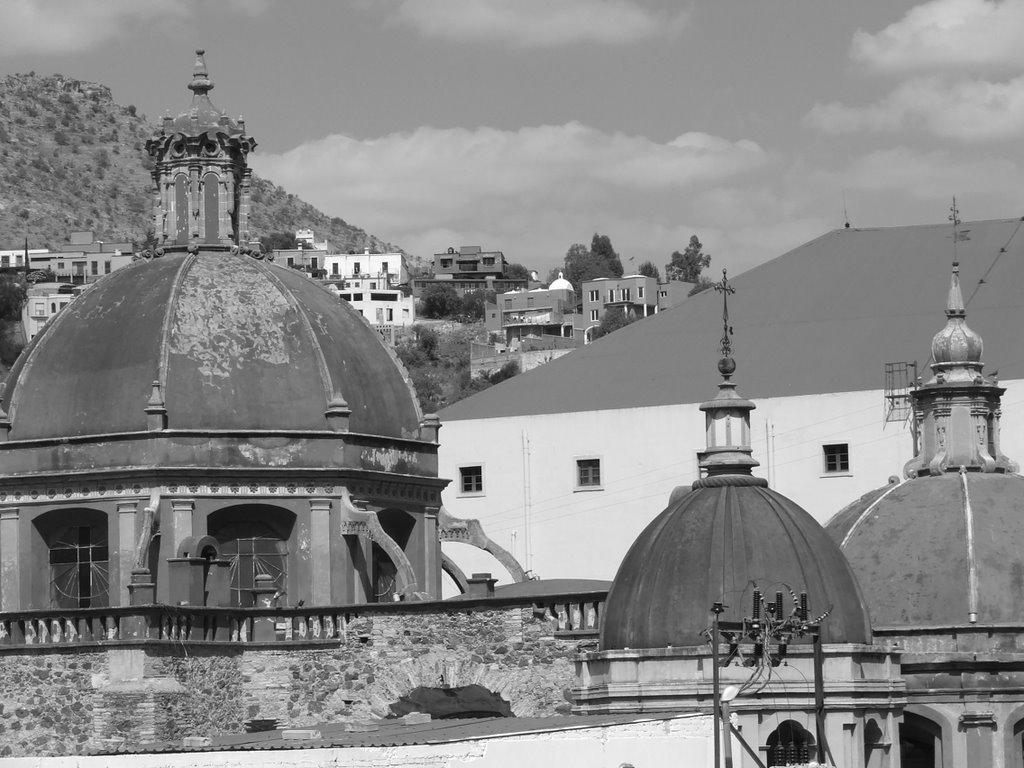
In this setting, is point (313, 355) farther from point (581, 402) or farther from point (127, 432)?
point (581, 402)

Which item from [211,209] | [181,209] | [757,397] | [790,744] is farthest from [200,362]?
[757,397]

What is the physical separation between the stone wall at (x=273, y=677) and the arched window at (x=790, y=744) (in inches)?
317

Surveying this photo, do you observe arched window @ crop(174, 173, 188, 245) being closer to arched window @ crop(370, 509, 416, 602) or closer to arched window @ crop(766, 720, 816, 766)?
arched window @ crop(370, 509, 416, 602)

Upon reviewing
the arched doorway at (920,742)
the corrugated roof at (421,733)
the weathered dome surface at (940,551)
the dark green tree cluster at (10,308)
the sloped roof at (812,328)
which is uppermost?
the dark green tree cluster at (10,308)

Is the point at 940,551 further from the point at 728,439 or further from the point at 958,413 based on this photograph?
the point at 728,439

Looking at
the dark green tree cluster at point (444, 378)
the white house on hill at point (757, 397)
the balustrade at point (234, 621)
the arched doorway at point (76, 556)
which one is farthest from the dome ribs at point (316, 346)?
the dark green tree cluster at point (444, 378)

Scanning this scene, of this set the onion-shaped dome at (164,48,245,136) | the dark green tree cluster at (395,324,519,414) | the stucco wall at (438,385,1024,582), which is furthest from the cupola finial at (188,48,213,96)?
the dark green tree cluster at (395,324,519,414)

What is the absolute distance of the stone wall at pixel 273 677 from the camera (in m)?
59.6

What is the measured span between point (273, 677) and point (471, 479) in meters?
37.3

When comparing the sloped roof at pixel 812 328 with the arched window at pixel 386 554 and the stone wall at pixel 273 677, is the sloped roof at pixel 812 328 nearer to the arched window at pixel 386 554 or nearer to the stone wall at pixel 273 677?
the arched window at pixel 386 554

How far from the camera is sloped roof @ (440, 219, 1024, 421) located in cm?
9362

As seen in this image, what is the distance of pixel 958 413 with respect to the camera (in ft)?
230

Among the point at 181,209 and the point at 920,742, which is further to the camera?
the point at 181,209

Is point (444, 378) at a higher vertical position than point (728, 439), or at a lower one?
higher
